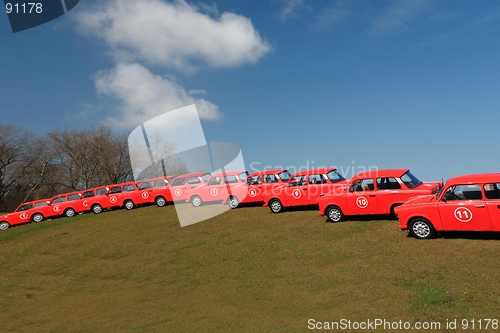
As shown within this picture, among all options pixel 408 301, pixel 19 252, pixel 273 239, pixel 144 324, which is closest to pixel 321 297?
pixel 408 301

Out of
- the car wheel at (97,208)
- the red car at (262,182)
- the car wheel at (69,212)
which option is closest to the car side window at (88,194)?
the car wheel at (97,208)

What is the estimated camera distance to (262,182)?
16594mm

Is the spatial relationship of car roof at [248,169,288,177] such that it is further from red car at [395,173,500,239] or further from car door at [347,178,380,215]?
red car at [395,173,500,239]

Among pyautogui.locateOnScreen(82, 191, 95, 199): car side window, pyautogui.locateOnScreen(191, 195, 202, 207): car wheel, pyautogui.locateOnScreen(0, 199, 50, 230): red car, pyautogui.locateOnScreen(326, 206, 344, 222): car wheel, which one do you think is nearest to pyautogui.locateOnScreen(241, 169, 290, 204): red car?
pyautogui.locateOnScreen(191, 195, 202, 207): car wheel

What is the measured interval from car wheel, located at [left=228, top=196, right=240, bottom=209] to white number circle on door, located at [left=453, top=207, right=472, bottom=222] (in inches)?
405

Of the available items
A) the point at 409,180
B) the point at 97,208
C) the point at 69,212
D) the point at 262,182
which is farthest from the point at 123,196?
the point at 409,180

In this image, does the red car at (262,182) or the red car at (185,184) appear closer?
the red car at (262,182)

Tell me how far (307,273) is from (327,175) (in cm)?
635

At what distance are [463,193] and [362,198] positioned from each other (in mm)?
3218

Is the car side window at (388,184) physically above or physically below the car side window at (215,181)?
below

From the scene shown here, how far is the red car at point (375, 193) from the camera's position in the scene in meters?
11.1

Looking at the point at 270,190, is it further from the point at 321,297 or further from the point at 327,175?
the point at 321,297

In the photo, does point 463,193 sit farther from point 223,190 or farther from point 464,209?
point 223,190

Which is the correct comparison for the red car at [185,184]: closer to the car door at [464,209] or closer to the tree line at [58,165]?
the car door at [464,209]
